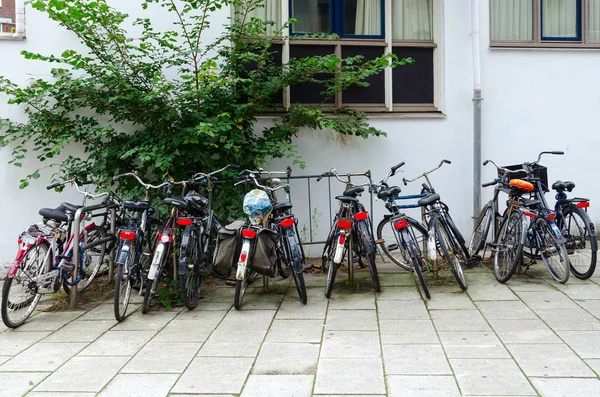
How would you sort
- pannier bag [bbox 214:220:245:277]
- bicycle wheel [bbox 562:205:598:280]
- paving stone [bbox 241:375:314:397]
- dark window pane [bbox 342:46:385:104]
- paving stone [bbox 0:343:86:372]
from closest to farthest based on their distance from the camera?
paving stone [bbox 241:375:314:397]
paving stone [bbox 0:343:86:372]
pannier bag [bbox 214:220:245:277]
bicycle wheel [bbox 562:205:598:280]
dark window pane [bbox 342:46:385:104]

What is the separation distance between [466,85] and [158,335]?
16.8 feet

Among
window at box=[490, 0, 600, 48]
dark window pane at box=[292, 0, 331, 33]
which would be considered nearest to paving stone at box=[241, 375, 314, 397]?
dark window pane at box=[292, 0, 331, 33]

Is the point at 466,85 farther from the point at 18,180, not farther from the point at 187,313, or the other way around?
the point at 18,180

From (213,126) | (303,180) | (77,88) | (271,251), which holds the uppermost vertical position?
(77,88)

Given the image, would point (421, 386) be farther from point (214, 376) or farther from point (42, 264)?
point (42, 264)

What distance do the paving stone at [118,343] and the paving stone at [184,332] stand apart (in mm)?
111

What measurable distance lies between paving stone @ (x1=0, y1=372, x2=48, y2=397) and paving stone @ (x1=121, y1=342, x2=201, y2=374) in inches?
22.8

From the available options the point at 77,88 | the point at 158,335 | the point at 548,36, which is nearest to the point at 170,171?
the point at 77,88

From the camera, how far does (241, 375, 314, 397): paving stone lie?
12.3ft

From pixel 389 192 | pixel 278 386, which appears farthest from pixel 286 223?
pixel 278 386

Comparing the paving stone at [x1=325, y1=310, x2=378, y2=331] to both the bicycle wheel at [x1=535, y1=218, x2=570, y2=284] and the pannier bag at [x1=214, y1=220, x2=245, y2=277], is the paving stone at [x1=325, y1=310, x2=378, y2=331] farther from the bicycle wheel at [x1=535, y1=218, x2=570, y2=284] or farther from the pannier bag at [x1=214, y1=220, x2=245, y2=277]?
the bicycle wheel at [x1=535, y1=218, x2=570, y2=284]

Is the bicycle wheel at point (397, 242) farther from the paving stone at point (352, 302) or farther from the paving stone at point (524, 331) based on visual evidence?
the paving stone at point (524, 331)

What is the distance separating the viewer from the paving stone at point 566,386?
3625mm

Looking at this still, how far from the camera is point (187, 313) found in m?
5.60
